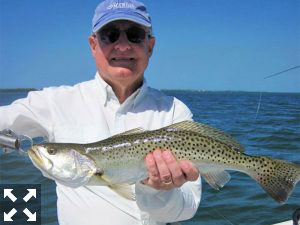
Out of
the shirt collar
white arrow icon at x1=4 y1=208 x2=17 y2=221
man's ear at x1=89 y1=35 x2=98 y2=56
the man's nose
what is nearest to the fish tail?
the shirt collar

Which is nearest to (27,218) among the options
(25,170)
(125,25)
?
(25,170)

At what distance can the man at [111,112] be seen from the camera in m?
3.64

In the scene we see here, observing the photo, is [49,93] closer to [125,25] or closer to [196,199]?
[125,25]

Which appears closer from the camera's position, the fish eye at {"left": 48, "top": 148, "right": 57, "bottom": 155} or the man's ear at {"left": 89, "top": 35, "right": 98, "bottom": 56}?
the fish eye at {"left": 48, "top": 148, "right": 57, "bottom": 155}

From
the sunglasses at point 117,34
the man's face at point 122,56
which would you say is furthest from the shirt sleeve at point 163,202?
the sunglasses at point 117,34

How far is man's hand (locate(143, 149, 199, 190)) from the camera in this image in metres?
3.20

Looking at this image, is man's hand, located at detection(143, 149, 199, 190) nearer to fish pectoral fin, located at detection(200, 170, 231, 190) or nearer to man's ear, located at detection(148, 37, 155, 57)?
fish pectoral fin, located at detection(200, 170, 231, 190)

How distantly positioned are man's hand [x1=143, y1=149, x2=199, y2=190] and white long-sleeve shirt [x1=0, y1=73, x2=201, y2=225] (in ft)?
0.68

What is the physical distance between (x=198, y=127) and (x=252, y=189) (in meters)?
7.86

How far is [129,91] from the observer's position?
164 inches

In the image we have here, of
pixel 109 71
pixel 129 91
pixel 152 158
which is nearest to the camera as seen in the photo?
pixel 152 158

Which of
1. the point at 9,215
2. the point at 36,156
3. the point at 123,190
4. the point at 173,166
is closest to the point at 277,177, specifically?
the point at 173,166

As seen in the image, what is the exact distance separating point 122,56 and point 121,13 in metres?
0.40

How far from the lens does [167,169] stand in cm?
319
